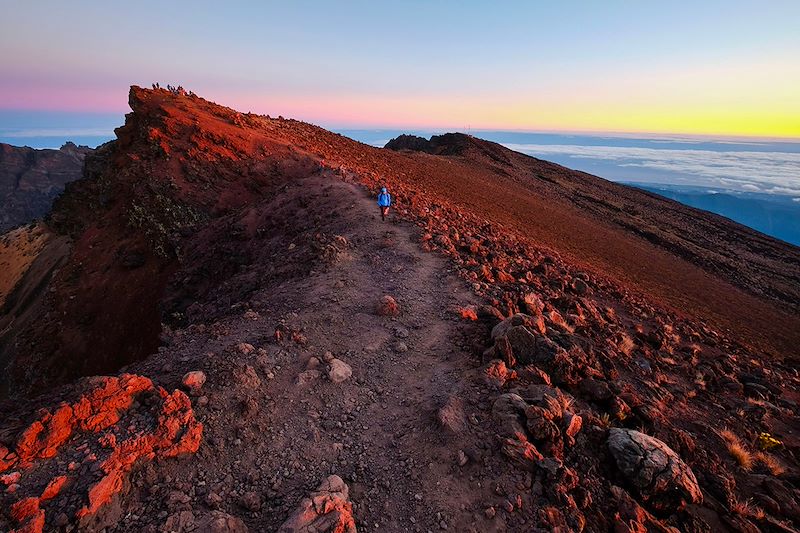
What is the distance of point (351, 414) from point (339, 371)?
85 cm

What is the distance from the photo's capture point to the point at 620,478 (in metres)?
5.31

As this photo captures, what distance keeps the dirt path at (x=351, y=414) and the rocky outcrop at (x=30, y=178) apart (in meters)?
119

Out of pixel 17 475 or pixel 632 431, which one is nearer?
pixel 17 475

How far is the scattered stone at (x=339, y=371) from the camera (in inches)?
253

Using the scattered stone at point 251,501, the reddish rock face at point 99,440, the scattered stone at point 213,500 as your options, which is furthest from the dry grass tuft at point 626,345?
the reddish rock face at point 99,440

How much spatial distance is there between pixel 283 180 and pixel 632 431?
58.9 ft

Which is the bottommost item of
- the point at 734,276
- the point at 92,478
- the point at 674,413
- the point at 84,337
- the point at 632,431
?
the point at 734,276

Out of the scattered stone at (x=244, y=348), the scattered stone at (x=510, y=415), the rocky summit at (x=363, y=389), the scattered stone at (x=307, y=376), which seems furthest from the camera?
the scattered stone at (x=244, y=348)

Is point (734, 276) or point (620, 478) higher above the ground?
point (620, 478)

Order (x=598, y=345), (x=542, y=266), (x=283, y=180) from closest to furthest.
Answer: (x=598, y=345), (x=542, y=266), (x=283, y=180)

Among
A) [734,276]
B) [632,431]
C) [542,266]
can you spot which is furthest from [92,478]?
[734,276]

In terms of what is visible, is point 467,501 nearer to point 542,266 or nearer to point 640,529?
point 640,529

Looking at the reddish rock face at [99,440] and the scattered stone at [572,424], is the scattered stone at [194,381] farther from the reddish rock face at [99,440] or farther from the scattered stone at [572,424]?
the scattered stone at [572,424]

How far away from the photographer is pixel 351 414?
588 centimetres
